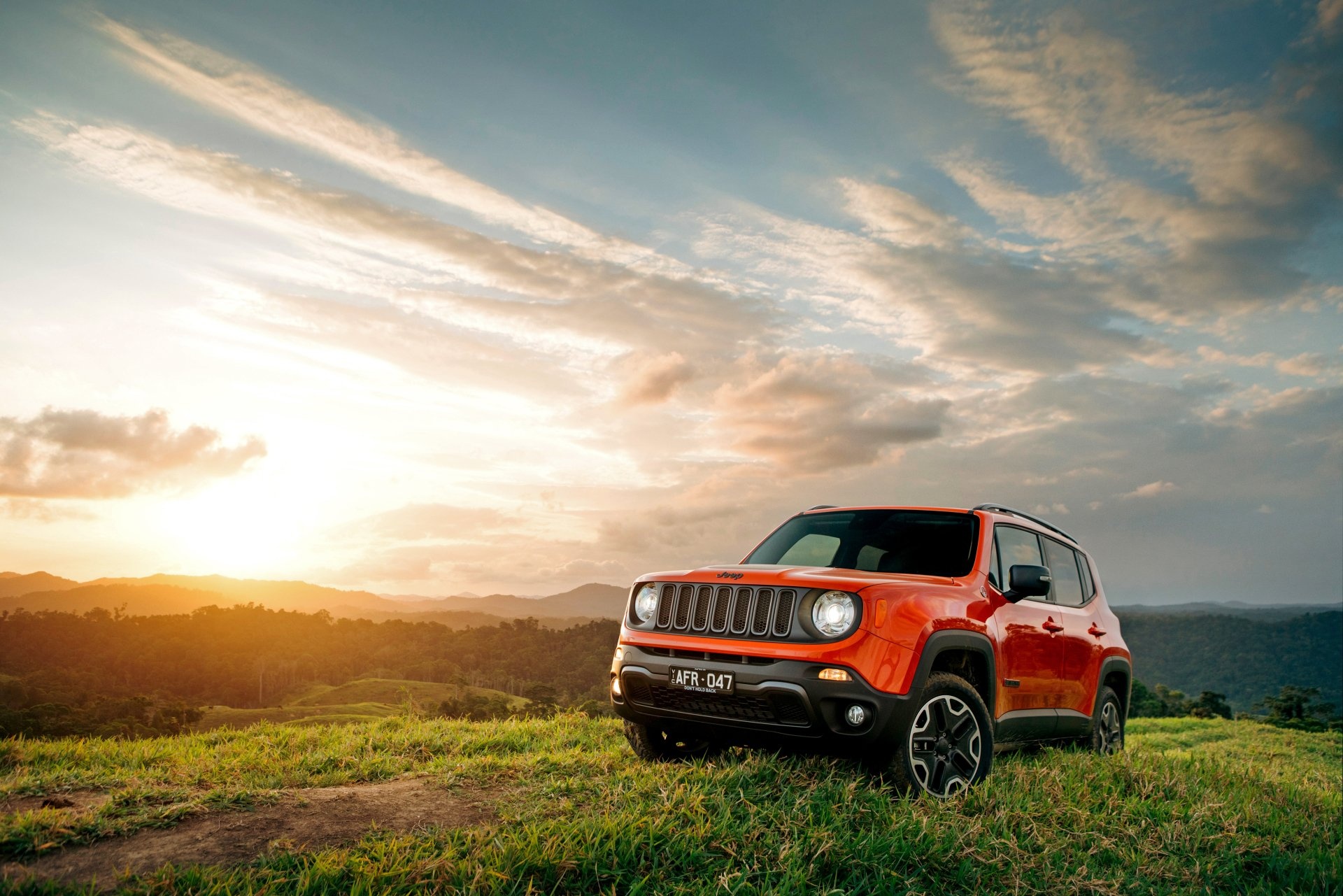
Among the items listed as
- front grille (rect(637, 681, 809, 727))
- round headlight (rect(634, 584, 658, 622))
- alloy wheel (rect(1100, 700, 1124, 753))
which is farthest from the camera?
alloy wheel (rect(1100, 700, 1124, 753))

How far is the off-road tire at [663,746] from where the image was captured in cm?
642

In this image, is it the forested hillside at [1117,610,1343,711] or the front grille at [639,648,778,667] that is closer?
the front grille at [639,648,778,667]

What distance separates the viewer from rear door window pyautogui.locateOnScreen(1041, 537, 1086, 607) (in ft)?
24.8

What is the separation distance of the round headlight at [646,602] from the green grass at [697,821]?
1.03m

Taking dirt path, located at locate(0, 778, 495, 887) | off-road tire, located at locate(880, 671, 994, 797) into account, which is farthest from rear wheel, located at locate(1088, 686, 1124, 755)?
dirt path, located at locate(0, 778, 495, 887)

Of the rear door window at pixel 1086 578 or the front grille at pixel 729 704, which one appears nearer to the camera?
the front grille at pixel 729 704

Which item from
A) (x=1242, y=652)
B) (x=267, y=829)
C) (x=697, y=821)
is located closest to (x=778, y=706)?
(x=697, y=821)

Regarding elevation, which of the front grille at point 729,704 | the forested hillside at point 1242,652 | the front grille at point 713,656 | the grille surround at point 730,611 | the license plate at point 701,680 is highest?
the grille surround at point 730,611

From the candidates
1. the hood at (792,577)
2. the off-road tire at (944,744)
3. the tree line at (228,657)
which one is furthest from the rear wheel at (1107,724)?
the tree line at (228,657)

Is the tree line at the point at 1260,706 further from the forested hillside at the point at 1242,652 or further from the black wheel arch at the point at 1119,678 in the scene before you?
the forested hillside at the point at 1242,652

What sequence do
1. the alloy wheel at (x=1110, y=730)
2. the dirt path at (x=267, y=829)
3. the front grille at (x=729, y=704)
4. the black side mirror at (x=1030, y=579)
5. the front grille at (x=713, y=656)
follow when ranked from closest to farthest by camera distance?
1. the dirt path at (x=267, y=829)
2. the front grille at (x=729, y=704)
3. the front grille at (x=713, y=656)
4. the black side mirror at (x=1030, y=579)
5. the alloy wheel at (x=1110, y=730)

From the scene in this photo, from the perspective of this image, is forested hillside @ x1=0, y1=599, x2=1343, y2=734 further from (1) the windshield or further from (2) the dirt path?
(2) the dirt path

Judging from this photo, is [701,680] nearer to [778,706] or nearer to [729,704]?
[729,704]

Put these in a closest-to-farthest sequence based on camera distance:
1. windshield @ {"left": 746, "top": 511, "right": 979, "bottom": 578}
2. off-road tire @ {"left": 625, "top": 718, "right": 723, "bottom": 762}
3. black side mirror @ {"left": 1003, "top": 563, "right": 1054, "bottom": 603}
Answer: black side mirror @ {"left": 1003, "top": 563, "right": 1054, "bottom": 603} → off-road tire @ {"left": 625, "top": 718, "right": 723, "bottom": 762} → windshield @ {"left": 746, "top": 511, "right": 979, "bottom": 578}
